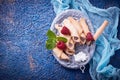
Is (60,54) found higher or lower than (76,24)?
lower

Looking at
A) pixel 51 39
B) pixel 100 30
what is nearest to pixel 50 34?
pixel 51 39

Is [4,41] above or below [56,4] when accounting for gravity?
below

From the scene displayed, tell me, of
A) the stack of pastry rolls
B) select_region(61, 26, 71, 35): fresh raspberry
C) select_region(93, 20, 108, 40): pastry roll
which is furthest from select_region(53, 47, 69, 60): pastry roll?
select_region(93, 20, 108, 40): pastry roll

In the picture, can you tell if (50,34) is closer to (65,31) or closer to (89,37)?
(65,31)

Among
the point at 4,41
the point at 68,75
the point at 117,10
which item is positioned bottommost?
the point at 68,75

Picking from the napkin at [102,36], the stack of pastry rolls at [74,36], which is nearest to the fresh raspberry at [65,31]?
the stack of pastry rolls at [74,36]

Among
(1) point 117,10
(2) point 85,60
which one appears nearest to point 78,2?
(1) point 117,10

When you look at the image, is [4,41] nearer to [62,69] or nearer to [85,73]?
[62,69]

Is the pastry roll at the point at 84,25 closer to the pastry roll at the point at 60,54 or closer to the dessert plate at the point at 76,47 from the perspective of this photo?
the dessert plate at the point at 76,47
